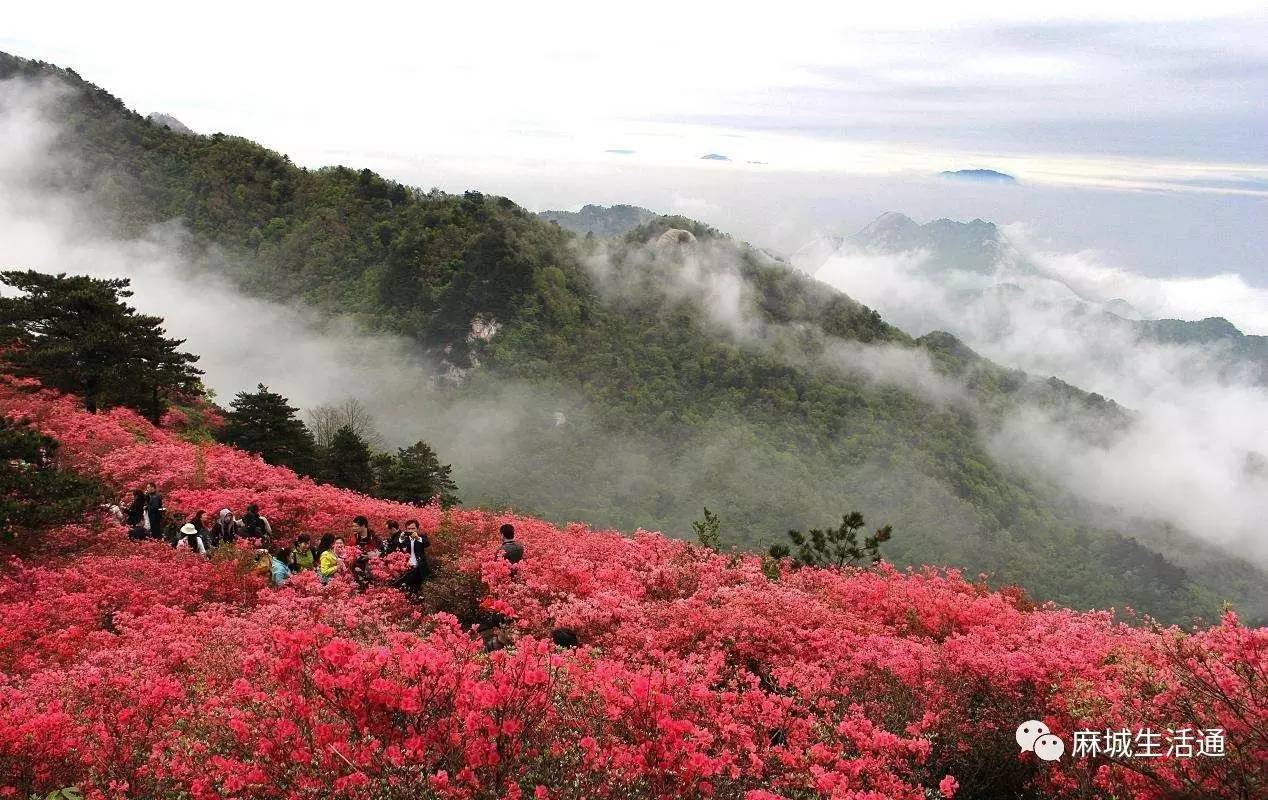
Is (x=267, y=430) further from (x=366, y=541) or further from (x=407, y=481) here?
(x=366, y=541)

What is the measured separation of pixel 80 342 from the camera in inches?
847

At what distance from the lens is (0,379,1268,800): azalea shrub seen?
540 centimetres

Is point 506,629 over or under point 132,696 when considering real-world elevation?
under

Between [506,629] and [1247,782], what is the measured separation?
740cm

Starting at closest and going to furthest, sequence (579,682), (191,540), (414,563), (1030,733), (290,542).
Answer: (579,682), (1030,733), (414,563), (191,540), (290,542)

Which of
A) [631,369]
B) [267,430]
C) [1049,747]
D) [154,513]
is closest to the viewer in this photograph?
[1049,747]

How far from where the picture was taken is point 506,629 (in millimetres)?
9945

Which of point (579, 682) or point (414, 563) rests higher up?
point (579, 682)

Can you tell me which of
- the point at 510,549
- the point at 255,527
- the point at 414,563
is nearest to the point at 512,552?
the point at 510,549

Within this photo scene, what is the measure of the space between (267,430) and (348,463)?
3.43 meters

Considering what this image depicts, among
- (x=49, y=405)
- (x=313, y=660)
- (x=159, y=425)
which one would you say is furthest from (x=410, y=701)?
(x=159, y=425)

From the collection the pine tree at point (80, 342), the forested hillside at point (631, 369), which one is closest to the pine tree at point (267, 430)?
the pine tree at point (80, 342)

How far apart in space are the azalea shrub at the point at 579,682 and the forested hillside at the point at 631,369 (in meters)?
47.3

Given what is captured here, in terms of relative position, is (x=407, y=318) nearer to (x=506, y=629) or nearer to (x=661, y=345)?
(x=661, y=345)
